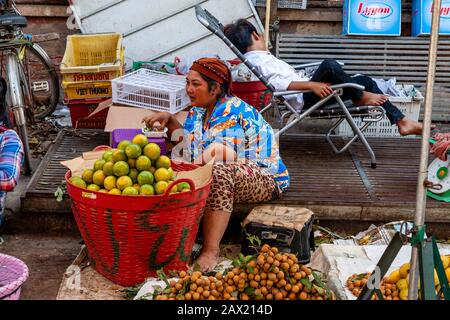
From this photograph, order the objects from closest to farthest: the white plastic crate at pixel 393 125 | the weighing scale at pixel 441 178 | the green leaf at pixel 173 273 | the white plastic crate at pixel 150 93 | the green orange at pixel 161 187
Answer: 1. the green leaf at pixel 173 273
2. the green orange at pixel 161 187
3. the weighing scale at pixel 441 178
4. the white plastic crate at pixel 150 93
5. the white plastic crate at pixel 393 125

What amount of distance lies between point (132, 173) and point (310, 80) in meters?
2.42

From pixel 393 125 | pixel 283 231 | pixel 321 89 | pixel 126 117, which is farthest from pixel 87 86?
pixel 393 125

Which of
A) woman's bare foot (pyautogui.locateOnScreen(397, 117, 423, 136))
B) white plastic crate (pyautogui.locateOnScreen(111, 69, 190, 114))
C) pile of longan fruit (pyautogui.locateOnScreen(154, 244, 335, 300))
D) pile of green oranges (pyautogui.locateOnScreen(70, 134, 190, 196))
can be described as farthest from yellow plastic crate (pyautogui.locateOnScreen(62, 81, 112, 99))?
pile of longan fruit (pyautogui.locateOnScreen(154, 244, 335, 300))

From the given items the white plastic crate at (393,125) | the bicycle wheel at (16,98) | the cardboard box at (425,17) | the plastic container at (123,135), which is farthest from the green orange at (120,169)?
the cardboard box at (425,17)

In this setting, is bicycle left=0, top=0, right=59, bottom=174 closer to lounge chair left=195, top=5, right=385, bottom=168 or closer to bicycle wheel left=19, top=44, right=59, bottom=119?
bicycle wheel left=19, top=44, right=59, bottom=119

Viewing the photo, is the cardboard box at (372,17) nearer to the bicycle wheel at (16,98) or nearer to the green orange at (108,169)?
the bicycle wheel at (16,98)

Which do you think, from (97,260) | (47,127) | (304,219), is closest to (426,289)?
(304,219)

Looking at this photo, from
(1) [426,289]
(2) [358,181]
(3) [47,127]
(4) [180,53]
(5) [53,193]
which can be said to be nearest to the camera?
(1) [426,289]

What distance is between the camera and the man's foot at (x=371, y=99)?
18.5 ft

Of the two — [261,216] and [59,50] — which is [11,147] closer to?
[261,216]

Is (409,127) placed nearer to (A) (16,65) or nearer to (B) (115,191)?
(B) (115,191)

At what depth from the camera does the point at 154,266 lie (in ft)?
13.1

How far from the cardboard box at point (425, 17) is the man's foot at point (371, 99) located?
2.11 meters

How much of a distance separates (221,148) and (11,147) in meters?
1.44
